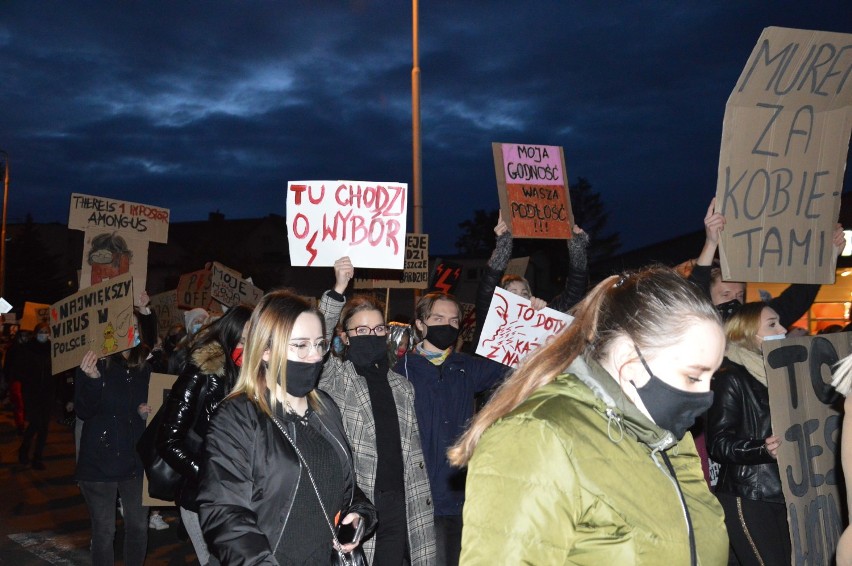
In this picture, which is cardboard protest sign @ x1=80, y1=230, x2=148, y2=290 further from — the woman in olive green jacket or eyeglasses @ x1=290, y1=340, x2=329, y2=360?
the woman in olive green jacket

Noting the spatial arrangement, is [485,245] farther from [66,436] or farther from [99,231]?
[99,231]

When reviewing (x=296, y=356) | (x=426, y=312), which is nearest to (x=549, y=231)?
(x=426, y=312)

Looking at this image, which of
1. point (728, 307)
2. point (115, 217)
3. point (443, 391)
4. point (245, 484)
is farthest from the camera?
point (115, 217)

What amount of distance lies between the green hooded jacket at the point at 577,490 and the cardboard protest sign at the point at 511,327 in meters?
4.03

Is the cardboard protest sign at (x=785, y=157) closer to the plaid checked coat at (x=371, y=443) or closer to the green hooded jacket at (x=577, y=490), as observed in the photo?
the plaid checked coat at (x=371, y=443)

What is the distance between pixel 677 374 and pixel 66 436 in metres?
16.3

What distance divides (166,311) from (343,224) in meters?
8.14

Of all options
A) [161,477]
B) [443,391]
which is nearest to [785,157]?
[443,391]

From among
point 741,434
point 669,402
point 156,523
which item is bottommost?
point 156,523

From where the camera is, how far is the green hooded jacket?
194 cm

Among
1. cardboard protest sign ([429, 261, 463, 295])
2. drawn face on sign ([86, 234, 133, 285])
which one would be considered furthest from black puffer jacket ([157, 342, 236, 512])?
cardboard protest sign ([429, 261, 463, 295])

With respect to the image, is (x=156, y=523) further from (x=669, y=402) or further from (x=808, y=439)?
(x=669, y=402)

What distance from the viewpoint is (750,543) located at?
15.3 feet

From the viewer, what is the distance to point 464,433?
7.52 feet
